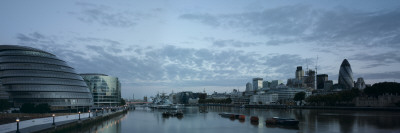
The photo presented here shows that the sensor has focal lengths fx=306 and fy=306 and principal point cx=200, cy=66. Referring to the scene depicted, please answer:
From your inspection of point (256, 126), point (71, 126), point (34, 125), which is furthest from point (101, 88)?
point (34, 125)

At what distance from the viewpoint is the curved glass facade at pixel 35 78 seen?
307 ft

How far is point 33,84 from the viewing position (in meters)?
94.8

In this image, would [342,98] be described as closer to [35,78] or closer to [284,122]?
[284,122]

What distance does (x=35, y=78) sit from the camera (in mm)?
95312

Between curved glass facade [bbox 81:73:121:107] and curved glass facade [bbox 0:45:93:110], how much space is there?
8056cm

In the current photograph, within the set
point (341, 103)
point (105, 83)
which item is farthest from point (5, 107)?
point (341, 103)

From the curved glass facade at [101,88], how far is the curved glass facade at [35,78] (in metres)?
80.6

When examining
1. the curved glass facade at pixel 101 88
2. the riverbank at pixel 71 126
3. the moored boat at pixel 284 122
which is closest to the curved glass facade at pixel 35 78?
the riverbank at pixel 71 126

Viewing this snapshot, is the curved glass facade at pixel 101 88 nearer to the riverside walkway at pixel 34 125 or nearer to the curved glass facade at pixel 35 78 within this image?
the curved glass facade at pixel 35 78

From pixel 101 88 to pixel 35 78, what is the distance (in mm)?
90965

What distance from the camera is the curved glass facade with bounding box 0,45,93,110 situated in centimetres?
9362

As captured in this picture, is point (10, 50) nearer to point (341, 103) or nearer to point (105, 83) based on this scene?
point (105, 83)

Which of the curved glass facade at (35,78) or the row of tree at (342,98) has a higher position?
the curved glass facade at (35,78)

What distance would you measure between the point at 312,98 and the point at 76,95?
12127cm
